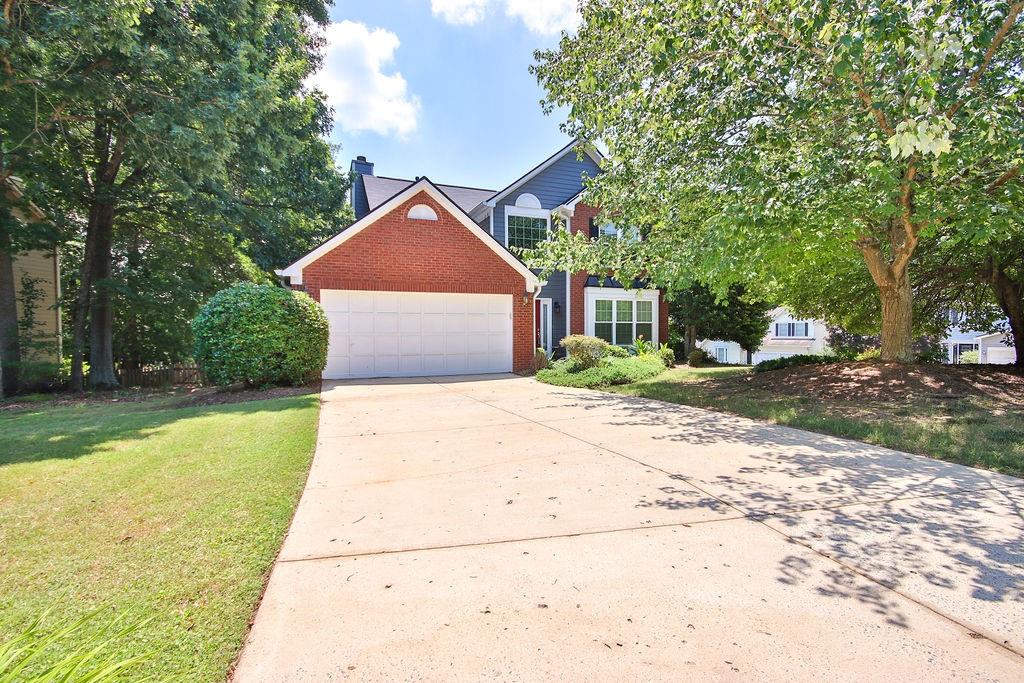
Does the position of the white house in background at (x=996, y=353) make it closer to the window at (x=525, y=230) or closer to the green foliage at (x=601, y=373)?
the green foliage at (x=601, y=373)

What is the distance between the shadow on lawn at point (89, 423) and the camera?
5.38 metres

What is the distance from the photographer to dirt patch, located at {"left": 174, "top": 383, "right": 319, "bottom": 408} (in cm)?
937

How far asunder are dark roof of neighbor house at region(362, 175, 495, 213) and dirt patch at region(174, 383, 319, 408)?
9938 mm

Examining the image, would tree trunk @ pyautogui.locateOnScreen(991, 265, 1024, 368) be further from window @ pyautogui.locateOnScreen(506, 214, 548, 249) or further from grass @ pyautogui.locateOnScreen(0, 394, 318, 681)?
grass @ pyautogui.locateOnScreen(0, 394, 318, 681)

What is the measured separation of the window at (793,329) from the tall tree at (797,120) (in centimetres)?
2783

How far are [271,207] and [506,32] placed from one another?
9.84m

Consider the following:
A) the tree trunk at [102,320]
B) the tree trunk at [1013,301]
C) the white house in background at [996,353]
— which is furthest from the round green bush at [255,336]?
the white house in background at [996,353]

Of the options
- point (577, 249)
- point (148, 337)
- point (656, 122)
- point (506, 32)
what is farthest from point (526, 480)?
point (148, 337)

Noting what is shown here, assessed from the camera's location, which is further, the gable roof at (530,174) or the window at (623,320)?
the window at (623,320)

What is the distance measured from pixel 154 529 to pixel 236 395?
287 inches

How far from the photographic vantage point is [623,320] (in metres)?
Result: 17.9

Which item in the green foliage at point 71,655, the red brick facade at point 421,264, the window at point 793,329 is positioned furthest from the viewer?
the window at point 793,329

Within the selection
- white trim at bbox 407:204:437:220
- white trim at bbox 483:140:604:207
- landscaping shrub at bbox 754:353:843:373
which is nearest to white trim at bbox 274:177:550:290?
white trim at bbox 407:204:437:220

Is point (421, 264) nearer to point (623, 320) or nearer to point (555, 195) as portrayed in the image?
point (555, 195)
